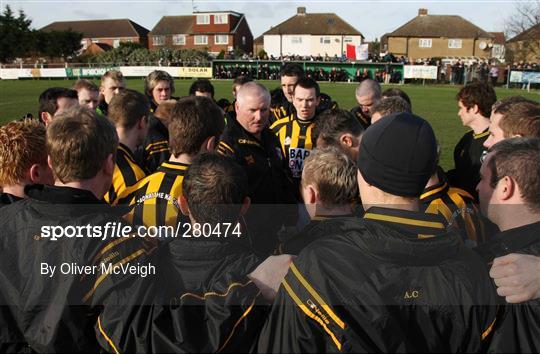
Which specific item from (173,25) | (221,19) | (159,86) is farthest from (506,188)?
(173,25)

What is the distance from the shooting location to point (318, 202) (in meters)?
2.66

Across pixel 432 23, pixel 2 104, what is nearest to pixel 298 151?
pixel 2 104

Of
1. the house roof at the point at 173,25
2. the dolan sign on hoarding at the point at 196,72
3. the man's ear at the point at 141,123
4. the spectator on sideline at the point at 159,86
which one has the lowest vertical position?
the man's ear at the point at 141,123

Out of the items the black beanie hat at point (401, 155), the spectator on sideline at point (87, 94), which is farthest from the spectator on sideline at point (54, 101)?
the black beanie hat at point (401, 155)

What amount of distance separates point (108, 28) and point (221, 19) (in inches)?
1060

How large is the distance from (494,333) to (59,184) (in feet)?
6.97

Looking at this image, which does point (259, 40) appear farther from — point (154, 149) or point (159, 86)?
point (154, 149)

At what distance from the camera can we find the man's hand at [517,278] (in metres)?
1.88

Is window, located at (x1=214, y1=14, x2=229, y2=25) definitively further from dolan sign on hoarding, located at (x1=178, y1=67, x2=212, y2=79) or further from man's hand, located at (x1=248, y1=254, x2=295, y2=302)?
man's hand, located at (x1=248, y1=254, x2=295, y2=302)

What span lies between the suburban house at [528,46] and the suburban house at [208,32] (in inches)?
1616

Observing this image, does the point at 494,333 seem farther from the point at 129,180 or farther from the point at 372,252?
the point at 129,180

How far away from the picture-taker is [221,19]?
7512cm

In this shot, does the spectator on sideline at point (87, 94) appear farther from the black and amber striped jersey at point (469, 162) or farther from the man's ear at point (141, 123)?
the black and amber striped jersey at point (469, 162)

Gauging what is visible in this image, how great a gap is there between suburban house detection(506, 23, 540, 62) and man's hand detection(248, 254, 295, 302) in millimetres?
48752
